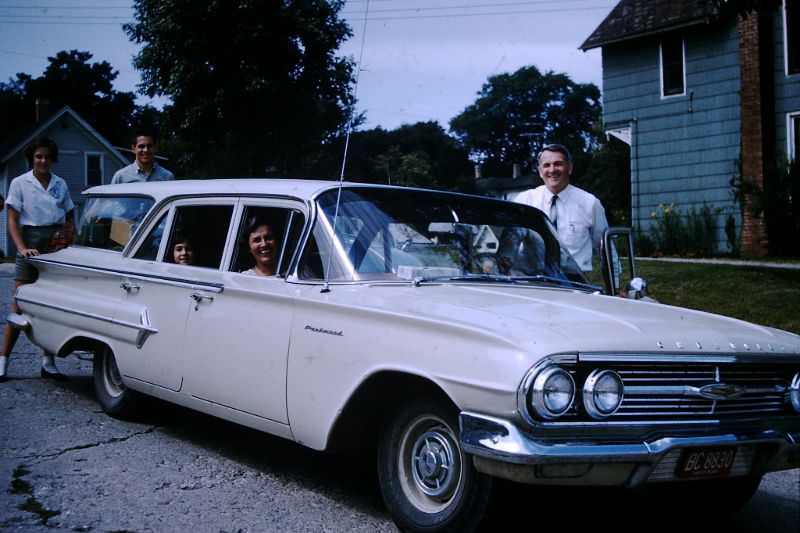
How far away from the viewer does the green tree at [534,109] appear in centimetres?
7375

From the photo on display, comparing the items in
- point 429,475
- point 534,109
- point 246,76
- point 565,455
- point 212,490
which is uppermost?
point 534,109

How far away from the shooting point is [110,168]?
165 ft

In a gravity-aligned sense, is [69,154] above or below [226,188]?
above

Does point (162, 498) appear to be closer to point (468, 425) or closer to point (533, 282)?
point (468, 425)

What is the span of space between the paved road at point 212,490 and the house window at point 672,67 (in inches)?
733

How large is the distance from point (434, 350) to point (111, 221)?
140 inches

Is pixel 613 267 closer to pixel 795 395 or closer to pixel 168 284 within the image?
pixel 795 395

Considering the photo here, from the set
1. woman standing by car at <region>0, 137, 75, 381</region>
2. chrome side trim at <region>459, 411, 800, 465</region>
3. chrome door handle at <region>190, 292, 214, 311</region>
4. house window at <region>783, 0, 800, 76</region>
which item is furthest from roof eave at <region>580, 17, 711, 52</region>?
chrome side trim at <region>459, 411, 800, 465</region>

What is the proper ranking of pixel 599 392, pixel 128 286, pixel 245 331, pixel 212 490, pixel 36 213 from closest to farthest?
pixel 599 392 → pixel 212 490 → pixel 245 331 → pixel 128 286 → pixel 36 213

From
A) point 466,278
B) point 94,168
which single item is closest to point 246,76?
point 94,168

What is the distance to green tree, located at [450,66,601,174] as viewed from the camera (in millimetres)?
73750

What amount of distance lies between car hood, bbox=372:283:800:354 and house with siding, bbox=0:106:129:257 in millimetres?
45897

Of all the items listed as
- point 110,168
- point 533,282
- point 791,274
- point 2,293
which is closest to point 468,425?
point 533,282

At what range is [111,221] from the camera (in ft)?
20.4
